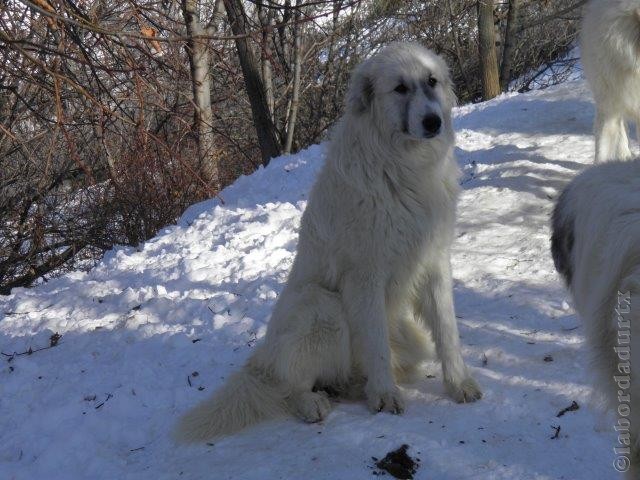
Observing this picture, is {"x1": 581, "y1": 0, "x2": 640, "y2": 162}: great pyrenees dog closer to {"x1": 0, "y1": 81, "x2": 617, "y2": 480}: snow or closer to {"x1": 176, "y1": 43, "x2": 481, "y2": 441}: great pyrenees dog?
{"x1": 0, "y1": 81, "x2": 617, "y2": 480}: snow

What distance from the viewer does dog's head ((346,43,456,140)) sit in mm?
3076

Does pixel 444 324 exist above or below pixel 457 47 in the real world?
below

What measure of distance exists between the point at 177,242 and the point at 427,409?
3725 millimetres

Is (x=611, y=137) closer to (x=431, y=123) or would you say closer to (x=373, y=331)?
(x=431, y=123)

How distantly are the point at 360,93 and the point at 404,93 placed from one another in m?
0.24

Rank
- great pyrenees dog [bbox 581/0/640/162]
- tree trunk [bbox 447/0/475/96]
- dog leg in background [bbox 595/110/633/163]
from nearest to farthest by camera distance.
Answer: great pyrenees dog [bbox 581/0/640/162], dog leg in background [bbox 595/110/633/163], tree trunk [bbox 447/0/475/96]

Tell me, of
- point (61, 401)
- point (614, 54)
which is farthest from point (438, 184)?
point (614, 54)

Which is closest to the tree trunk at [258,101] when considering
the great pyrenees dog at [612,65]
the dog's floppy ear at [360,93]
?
the great pyrenees dog at [612,65]

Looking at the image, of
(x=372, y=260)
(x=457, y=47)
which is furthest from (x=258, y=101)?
(x=372, y=260)

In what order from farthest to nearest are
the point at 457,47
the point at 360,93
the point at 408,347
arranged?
the point at 457,47
the point at 408,347
the point at 360,93

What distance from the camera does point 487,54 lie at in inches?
492

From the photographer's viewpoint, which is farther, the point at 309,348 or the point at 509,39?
the point at 509,39

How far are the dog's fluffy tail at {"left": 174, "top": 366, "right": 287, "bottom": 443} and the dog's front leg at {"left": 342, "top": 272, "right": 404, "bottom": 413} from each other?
47cm

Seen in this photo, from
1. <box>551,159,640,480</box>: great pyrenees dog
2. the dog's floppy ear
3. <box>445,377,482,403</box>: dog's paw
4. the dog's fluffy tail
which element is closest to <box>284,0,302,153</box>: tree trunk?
the dog's floppy ear
